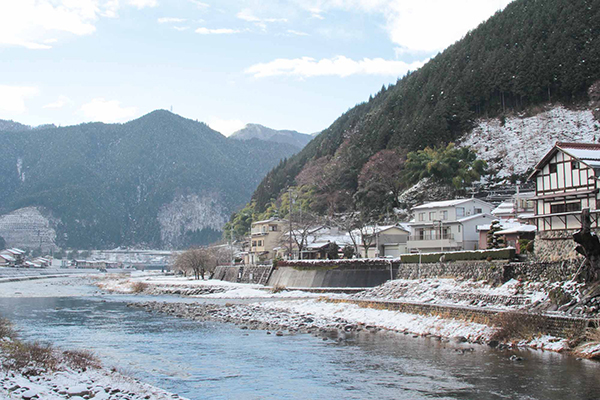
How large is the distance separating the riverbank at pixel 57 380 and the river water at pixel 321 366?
1883 mm

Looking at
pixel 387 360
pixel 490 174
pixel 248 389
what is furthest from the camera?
pixel 490 174

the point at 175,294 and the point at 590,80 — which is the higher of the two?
the point at 590,80

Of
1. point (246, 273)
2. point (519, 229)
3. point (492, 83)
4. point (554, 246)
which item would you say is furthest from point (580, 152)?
point (492, 83)

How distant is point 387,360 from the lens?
21.2 m

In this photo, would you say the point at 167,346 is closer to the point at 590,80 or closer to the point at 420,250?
the point at 420,250

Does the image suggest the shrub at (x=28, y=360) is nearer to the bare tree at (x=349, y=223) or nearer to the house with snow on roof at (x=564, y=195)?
the house with snow on roof at (x=564, y=195)

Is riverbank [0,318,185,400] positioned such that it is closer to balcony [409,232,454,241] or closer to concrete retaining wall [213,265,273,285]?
balcony [409,232,454,241]

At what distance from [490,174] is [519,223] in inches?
1379

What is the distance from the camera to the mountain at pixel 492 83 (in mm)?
80688

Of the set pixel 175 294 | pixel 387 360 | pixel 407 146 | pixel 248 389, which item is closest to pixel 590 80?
pixel 407 146

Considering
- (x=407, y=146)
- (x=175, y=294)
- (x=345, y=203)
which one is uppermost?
(x=407, y=146)

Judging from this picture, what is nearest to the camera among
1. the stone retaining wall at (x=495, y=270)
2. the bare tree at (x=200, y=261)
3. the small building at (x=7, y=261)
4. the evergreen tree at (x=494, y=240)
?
the stone retaining wall at (x=495, y=270)

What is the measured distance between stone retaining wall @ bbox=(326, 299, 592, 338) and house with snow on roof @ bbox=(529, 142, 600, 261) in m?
Answer: 5.52

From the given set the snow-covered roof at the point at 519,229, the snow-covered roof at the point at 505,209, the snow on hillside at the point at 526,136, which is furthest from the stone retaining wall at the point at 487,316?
the snow on hillside at the point at 526,136
